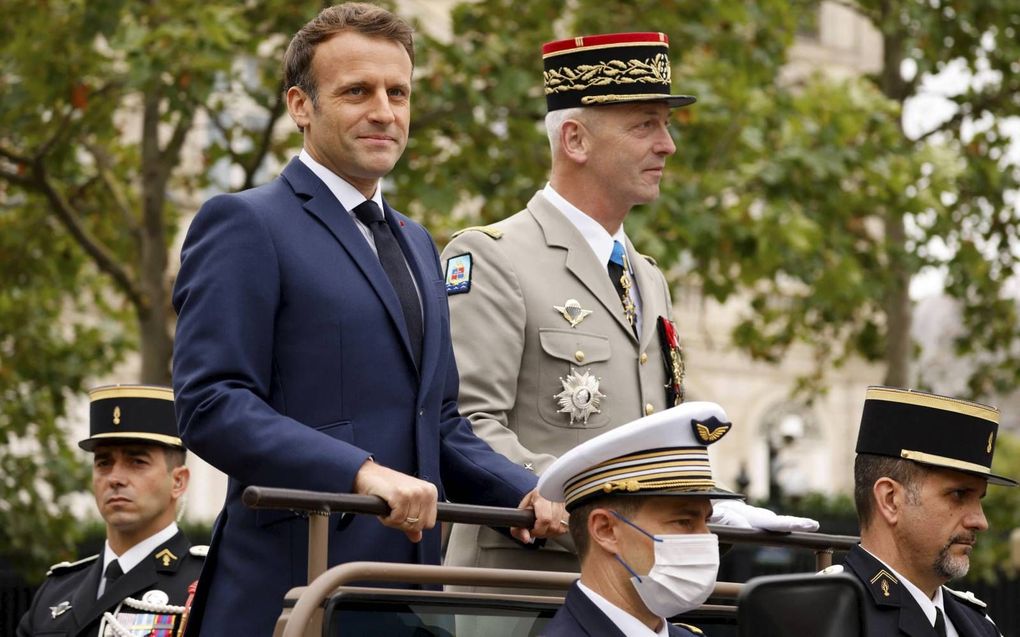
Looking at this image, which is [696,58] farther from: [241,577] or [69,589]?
[241,577]

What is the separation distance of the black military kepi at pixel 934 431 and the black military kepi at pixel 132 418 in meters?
2.66

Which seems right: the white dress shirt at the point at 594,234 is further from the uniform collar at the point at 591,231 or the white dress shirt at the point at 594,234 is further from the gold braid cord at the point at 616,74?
the gold braid cord at the point at 616,74

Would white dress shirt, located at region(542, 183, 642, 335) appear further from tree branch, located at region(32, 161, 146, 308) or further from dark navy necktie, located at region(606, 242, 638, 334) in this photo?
tree branch, located at region(32, 161, 146, 308)

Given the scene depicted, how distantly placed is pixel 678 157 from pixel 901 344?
5652mm

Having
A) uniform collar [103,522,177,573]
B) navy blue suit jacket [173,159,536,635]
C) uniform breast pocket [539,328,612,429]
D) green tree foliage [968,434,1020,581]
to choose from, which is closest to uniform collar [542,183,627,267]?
uniform breast pocket [539,328,612,429]

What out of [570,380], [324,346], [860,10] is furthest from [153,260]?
[324,346]

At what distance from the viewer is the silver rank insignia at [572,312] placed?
5059mm

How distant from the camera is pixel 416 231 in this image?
4547 mm

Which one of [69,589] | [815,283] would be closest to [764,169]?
[815,283]

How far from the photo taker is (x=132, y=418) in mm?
6785

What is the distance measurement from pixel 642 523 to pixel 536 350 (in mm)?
1146

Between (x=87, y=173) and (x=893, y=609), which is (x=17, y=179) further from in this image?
(x=893, y=609)

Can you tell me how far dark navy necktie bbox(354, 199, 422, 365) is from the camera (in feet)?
14.0

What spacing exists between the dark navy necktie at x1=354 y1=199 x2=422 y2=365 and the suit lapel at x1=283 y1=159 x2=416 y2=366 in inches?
2.2
